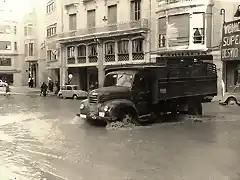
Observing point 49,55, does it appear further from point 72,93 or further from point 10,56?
point 10,56

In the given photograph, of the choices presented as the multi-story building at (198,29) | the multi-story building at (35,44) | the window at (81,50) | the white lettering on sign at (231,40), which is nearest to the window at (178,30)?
the multi-story building at (198,29)

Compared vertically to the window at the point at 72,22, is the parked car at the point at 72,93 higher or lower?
lower

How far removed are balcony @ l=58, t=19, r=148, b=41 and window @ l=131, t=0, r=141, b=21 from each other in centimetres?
93

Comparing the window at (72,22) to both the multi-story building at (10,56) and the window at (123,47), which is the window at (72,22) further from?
the multi-story building at (10,56)

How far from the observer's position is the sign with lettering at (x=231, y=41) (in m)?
23.0

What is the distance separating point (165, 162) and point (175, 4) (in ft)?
69.7

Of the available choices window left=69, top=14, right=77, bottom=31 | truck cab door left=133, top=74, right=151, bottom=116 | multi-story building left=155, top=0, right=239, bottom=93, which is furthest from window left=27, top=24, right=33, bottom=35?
truck cab door left=133, top=74, right=151, bottom=116

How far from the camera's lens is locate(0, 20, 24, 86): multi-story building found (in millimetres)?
61750

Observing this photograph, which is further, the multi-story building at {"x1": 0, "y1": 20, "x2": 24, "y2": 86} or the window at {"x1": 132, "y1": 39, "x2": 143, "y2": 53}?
the multi-story building at {"x1": 0, "y1": 20, "x2": 24, "y2": 86}

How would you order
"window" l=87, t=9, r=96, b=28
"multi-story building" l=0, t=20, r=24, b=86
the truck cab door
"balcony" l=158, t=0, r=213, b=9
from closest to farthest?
the truck cab door, "balcony" l=158, t=0, r=213, b=9, "window" l=87, t=9, r=96, b=28, "multi-story building" l=0, t=20, r=24, b=86

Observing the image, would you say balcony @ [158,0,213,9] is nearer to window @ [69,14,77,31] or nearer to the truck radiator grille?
window @ [69,14,77,31]

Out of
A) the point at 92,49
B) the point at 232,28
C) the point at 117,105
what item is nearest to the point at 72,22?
the point at 92,49

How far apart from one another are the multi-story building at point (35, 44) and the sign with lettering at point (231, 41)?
28624 millimetres

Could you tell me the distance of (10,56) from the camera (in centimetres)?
6294
